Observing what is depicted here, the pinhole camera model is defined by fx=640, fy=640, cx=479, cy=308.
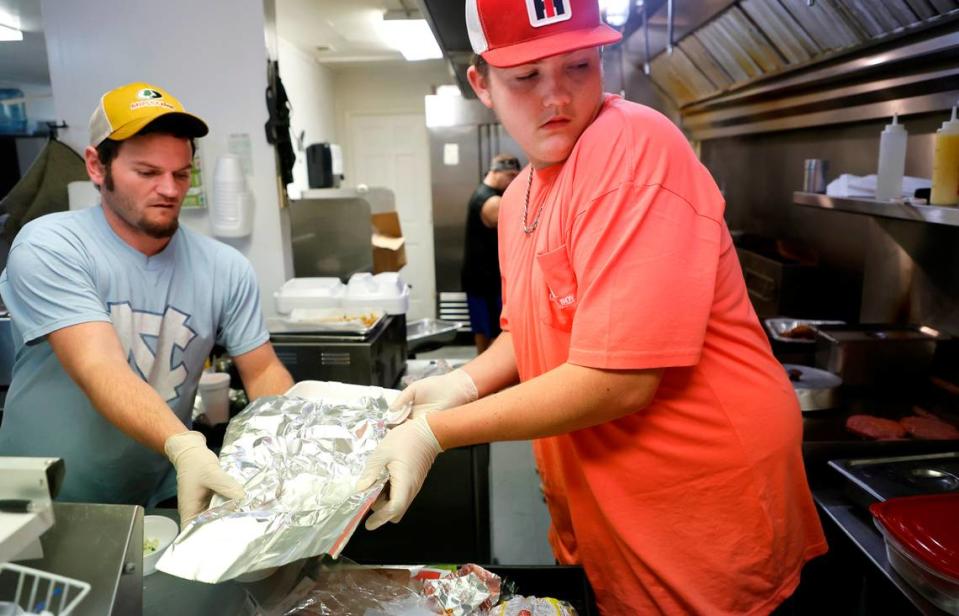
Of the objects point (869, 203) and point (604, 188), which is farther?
point (869, 203)

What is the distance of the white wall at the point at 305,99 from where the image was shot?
5598mm

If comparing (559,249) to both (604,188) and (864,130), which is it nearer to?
(604,188)

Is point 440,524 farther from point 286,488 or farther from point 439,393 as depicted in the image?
point 286,488

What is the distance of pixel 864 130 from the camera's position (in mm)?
2916

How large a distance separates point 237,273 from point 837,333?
2.10 m

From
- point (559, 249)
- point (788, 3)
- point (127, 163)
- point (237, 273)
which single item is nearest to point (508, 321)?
point (559, 249)

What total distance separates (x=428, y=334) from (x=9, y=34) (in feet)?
10.3

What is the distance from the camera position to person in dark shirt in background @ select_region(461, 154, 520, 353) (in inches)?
182

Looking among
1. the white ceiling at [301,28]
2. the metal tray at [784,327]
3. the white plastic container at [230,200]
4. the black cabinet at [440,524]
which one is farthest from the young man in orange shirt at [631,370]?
the white ceiling at [301,28]

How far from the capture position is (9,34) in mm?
3896

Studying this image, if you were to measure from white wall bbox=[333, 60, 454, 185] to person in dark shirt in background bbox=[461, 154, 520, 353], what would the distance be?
2.66 meters

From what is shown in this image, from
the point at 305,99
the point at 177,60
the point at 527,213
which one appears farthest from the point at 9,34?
the point at 527,213

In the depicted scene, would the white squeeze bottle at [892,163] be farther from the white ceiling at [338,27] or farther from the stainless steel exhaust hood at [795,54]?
the white ceiling at [338,27]

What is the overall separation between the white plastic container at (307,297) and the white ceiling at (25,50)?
6.88 ft
